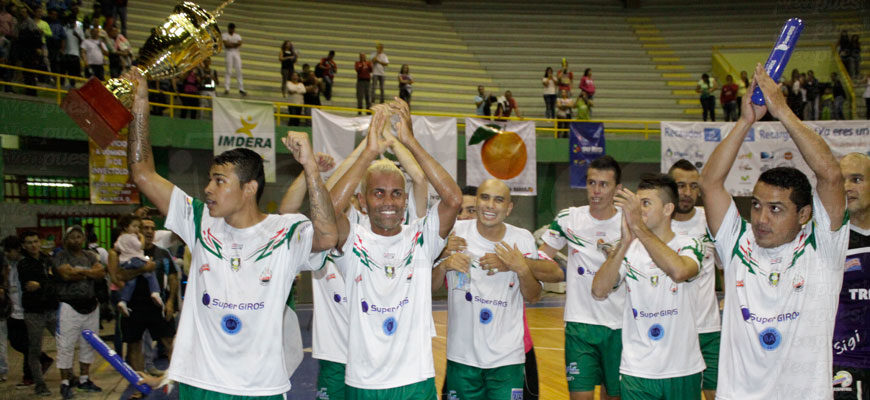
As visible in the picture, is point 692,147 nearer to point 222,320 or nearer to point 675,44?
point 675,44

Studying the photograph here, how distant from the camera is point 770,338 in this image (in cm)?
365

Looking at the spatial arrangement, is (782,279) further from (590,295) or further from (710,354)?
(710,354)

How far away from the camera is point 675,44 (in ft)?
47.0

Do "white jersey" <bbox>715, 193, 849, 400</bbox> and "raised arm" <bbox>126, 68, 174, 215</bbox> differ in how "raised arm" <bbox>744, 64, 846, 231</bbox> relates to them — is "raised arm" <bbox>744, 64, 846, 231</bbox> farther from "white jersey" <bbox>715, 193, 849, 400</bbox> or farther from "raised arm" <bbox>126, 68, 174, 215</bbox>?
"raised arm" <bbox>126, 68, 174, 215</bbox>

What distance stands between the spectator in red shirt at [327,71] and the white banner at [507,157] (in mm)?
4029

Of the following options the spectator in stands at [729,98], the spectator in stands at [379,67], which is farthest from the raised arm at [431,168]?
the spectator in stands at [379,67]

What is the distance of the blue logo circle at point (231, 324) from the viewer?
12.0 ft

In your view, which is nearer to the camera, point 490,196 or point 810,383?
point 810,383

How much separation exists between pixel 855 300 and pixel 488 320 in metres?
2.48

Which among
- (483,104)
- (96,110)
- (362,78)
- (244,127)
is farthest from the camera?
(483,104)

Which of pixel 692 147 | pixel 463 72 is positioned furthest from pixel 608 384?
pixel 463 72

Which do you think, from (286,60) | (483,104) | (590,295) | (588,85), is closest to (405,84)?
(483,104)

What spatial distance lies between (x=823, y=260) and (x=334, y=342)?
322 centimetres

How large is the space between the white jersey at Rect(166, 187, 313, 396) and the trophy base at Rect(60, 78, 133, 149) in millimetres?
653
